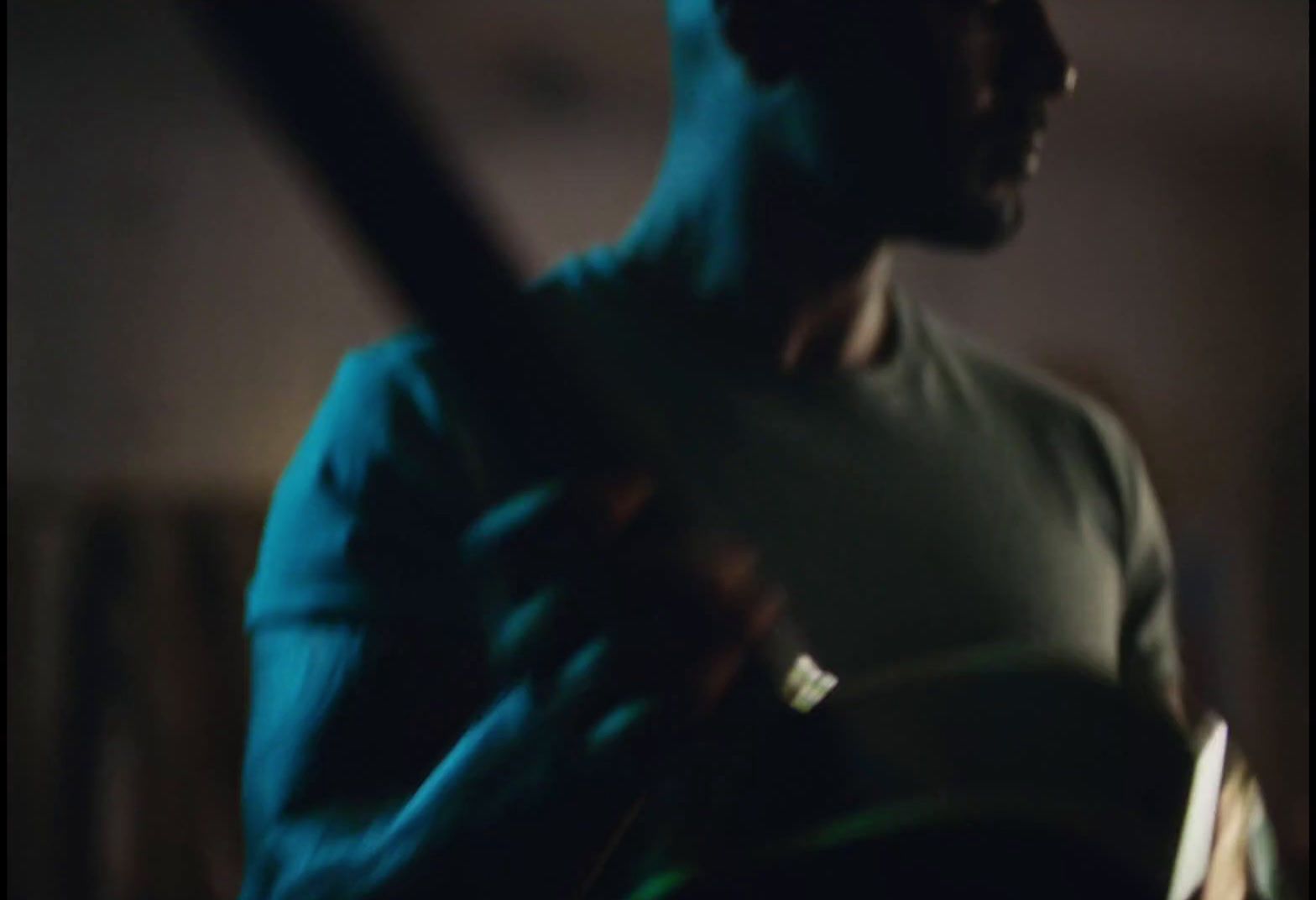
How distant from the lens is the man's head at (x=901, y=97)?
444mm

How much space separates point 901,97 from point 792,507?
135mm

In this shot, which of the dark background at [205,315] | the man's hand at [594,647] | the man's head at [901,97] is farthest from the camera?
the dark background at [205,315]

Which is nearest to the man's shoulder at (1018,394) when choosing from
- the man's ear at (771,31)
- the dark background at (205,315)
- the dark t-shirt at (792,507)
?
the dark t-shirt at (792,507)

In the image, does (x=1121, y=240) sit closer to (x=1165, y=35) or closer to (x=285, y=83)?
(x=1165, y=35)

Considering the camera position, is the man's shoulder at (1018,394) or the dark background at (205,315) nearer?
the man's shoulder at (1018,394)

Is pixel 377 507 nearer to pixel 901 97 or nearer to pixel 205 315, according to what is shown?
pixel 901 97

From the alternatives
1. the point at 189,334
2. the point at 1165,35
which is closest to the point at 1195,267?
the point at 1165,35

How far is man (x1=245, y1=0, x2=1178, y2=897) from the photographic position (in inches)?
13.1

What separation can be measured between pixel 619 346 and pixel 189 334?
0.50 metres

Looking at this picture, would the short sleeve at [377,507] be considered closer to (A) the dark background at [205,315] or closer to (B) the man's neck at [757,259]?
(B) the man's neck at [757,259]

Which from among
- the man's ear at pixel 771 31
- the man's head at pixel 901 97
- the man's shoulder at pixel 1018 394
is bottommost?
the man's shoulder at pixel 1018 394

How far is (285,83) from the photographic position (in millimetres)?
266

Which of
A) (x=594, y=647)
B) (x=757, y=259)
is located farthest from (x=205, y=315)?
(x=594, y=647)

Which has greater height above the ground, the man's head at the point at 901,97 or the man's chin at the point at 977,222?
the man's head at the point at 901,97
